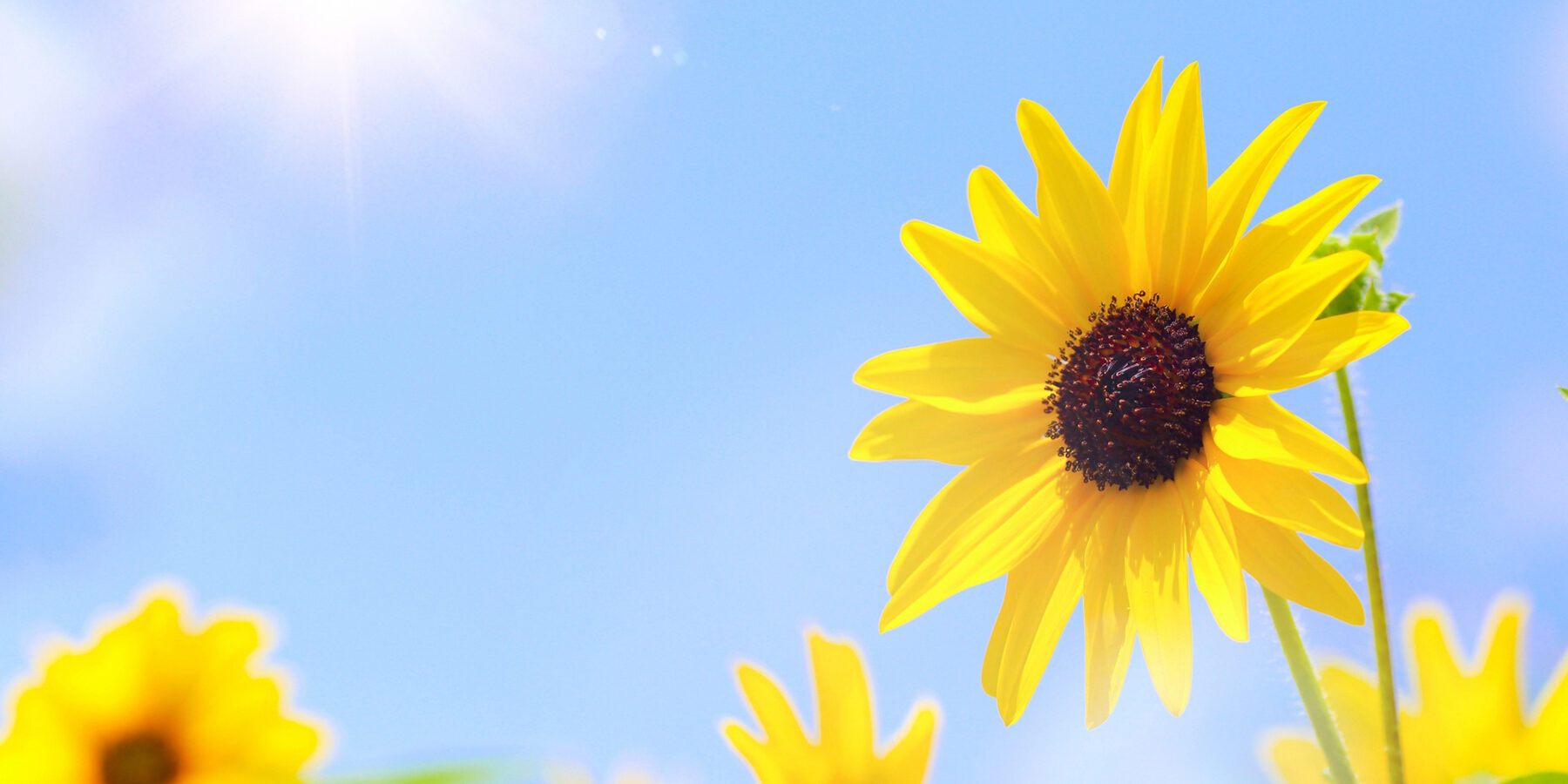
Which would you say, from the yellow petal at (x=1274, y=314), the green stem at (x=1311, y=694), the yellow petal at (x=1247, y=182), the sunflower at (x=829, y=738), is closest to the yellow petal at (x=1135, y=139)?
the yellow petal at (x=1247, y=182)

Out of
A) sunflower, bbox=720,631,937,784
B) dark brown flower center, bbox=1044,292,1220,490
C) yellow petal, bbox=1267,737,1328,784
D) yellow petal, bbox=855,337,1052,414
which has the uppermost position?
yellow petal, bbox=855,337,1052,414

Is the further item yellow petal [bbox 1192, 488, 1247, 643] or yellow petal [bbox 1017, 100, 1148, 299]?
yellow petal [bbox 1017, 100, 1148, 299]

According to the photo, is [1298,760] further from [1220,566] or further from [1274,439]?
[1274,439]

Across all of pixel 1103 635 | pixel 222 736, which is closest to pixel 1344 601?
pixel 1103 635

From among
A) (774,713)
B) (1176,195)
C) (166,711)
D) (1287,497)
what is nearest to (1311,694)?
(1287,497)

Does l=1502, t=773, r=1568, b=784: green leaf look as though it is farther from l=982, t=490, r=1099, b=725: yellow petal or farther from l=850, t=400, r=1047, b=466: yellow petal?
l=850, t=400, r=1047, b=466: yellow petal

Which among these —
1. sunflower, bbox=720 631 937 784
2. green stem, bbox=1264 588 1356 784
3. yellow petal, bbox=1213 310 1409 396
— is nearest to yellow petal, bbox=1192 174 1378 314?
yellow petal, bbox=1213 310 1409 396

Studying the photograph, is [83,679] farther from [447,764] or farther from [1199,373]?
[1199,373]
